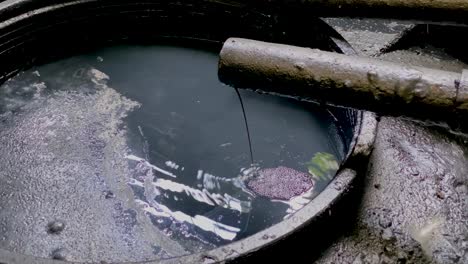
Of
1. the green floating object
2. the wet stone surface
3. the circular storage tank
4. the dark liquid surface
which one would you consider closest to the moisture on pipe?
the circular storage tank

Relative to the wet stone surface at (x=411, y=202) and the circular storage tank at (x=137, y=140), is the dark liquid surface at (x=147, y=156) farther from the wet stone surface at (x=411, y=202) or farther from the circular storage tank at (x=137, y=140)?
the wet stone surface at (x=411, y=202)

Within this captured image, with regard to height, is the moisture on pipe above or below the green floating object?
above

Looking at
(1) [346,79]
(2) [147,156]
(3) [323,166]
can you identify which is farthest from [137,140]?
(1) [346,79]

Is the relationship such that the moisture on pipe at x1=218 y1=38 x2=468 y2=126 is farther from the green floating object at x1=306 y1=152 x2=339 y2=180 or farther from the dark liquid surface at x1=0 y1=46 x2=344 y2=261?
the green floating object at x1=306 y1=152 x2=339 y2=180

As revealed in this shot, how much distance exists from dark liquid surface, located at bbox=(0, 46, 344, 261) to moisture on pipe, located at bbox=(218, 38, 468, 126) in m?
1.62

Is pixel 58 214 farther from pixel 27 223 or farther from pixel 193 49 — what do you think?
pixel 193 49

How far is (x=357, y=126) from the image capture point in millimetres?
3627

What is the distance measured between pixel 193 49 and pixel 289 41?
118 centimetres

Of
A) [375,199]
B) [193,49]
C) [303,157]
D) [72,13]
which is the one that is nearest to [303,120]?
[303,157]

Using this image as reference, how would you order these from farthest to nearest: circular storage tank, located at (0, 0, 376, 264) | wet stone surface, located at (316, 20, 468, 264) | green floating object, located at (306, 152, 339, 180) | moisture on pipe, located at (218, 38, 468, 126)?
green floating object, located at (306, 152, 339, 180) < circular storage tank, located at (0, 0, 376, 264) < wet stone surface, located at (316, 20, 468, 264) < moisture on pipe, located at (218, 38, 468, 126)

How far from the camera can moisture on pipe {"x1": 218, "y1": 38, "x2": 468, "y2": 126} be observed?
229 cm

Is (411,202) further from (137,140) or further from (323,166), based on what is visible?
(137,140)

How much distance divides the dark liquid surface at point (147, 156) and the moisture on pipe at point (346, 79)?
1.62 meters

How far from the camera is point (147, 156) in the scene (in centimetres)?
440
